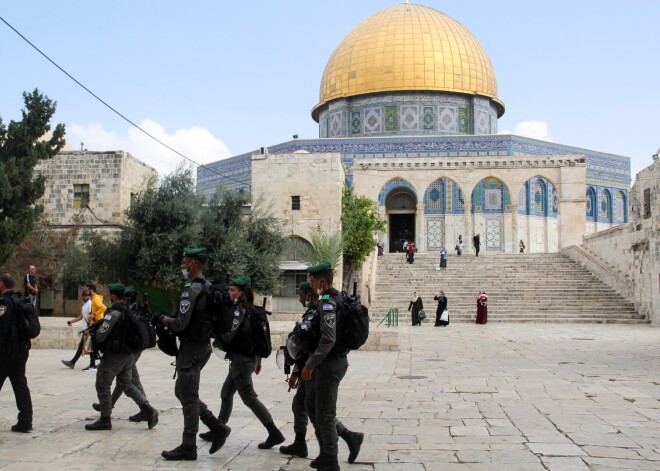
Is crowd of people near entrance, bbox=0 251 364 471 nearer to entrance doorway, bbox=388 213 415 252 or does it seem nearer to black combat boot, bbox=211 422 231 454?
black combat boot, bbox=211 422 231 454

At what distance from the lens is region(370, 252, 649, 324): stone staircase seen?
22438 mm

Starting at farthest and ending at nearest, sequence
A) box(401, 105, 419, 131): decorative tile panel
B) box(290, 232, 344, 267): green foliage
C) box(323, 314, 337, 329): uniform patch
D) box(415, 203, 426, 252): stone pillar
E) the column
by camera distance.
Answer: box(401, 105, 419, 131): decorative tile panel < box(415, 203, 426, 252): stone pillar < the column < box(290, 232, 344, 267): green foliage < box(323, 314, 337, 329): uniform patch

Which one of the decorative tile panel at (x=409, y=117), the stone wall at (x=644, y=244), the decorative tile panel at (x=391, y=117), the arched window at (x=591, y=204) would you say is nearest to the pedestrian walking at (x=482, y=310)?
the stone wall at (x=644, y=244)

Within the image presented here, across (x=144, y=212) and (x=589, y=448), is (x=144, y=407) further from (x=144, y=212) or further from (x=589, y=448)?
(x=144, y=212)

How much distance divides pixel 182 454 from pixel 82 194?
19.1 m

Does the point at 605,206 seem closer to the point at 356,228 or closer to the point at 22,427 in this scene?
the point at 356,228

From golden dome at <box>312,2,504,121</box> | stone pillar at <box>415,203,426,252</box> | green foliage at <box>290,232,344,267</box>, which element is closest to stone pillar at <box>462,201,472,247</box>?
stone pillar at <box>415,203,426,252</box>

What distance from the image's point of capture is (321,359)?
184 inches

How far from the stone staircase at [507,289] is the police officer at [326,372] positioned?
1731 cm

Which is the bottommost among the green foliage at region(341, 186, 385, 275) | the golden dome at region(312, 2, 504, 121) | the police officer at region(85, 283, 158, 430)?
the police officer at region(85, 283, 158, 430)

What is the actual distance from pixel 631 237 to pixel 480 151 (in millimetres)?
15738

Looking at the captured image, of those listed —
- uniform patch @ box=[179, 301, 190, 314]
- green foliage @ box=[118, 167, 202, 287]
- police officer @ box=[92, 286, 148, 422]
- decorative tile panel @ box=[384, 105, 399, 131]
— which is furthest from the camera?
decorative tile panel @ box=[384, 105, 399, 131]

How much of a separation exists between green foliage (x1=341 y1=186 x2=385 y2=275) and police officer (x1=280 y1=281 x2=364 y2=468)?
18.1 m

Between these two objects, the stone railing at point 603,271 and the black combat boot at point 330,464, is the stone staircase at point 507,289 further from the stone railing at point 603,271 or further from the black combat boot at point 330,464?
the black combat boot at point 330,464
